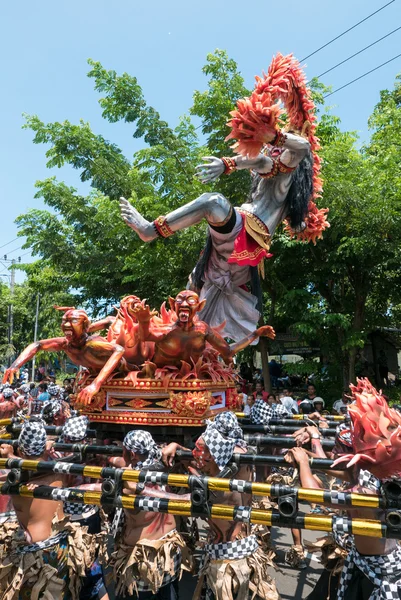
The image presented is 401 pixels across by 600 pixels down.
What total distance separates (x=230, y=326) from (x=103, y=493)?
8.44ft

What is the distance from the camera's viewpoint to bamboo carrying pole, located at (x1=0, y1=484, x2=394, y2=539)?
6.38 feet

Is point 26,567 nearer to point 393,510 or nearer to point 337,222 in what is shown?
point 393,510

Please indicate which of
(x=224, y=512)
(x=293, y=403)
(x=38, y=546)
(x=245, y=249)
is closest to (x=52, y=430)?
(x=38, y=546)

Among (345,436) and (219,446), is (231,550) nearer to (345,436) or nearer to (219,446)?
(219,446)

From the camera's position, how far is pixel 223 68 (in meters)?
10.2

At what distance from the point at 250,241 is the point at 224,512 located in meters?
2.71

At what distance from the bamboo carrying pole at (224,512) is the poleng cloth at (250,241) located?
8.39 ft

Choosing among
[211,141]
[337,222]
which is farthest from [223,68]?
[337,222]

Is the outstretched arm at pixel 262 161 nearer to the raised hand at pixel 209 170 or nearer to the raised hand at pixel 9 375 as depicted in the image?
the raised hand at pixel 209 170

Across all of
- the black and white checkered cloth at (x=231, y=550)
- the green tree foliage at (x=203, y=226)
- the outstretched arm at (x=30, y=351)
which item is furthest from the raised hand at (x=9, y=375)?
the green tree foliage at (x=203, y=226)

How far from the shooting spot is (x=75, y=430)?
3732mm

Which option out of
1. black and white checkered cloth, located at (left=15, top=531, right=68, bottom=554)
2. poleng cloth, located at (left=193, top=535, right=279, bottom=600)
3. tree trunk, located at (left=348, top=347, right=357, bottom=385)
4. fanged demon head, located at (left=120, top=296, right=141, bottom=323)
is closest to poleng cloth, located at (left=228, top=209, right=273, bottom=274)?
fanged demon head, located at (left=120, top=296, right=141, bottom=323)

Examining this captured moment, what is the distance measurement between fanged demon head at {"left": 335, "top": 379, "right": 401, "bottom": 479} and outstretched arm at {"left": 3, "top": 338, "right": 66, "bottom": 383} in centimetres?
260

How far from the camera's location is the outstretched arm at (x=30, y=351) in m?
3.92
